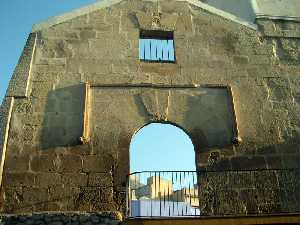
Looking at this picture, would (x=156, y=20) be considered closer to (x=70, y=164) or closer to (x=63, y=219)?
(x=70, y=164)

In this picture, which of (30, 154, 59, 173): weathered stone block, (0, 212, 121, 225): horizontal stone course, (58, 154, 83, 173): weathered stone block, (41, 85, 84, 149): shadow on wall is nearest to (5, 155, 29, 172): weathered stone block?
(30, 154, 59, 173): weathered stone block

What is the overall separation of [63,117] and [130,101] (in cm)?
159

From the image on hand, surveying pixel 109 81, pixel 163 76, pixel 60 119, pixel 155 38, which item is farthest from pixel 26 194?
pixel 155 38

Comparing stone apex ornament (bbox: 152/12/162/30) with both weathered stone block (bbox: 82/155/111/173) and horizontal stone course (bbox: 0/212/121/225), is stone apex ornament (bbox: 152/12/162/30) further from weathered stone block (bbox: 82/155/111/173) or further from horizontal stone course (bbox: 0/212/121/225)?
horizontal stone course (bbox: 0/212/121/225)

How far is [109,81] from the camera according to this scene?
29.6 feet

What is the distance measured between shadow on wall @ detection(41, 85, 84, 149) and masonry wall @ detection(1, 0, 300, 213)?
0.9 inches

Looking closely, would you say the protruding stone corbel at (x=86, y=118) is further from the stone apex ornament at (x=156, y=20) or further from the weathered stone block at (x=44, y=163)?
the stone apex ornament at (x=156, y=20)

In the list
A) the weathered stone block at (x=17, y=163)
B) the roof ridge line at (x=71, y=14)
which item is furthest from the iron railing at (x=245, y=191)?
the roof ridge line at (x=71, y=14)

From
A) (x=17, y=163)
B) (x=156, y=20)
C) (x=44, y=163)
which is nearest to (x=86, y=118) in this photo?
(x=44, y=163)

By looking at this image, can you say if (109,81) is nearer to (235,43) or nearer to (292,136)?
(235,43)

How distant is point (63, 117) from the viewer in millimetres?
8570

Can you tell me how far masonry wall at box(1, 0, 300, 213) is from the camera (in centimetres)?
789

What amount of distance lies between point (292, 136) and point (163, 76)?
340 cm

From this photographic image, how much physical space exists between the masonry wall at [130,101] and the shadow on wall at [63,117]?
0.9 inches
